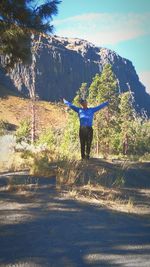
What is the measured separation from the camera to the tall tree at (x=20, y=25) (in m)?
11.3

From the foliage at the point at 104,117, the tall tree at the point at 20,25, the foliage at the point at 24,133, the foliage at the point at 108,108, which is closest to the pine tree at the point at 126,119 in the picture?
the foliage at the point at 104,117

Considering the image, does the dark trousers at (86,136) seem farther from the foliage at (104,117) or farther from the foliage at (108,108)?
the foliage at (108,108)

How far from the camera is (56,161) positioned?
1091 cm

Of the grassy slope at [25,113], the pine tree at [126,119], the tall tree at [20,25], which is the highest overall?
the grassy slope at [25,113]

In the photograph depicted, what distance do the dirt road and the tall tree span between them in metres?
5.29

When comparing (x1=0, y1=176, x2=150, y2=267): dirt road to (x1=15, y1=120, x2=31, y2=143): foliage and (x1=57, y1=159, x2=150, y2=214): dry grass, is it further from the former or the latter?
(x1=15, y1=120, x2=31, y2=143): foliage

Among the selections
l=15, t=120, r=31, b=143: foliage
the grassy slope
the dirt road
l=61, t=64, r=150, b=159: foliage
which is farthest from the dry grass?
the grassy slope

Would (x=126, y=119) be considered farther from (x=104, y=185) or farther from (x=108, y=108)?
(x=104, y=185)

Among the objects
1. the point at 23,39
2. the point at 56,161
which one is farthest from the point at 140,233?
the point at 23,39

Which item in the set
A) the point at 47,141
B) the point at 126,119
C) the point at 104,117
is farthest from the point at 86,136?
the point at 126,119

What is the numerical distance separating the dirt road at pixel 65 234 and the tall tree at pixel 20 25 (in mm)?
5293

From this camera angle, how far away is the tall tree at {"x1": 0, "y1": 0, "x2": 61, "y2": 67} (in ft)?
37.0

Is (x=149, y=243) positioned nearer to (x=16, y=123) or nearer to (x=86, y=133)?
(x=86, y=133)

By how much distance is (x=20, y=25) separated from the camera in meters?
11.7
